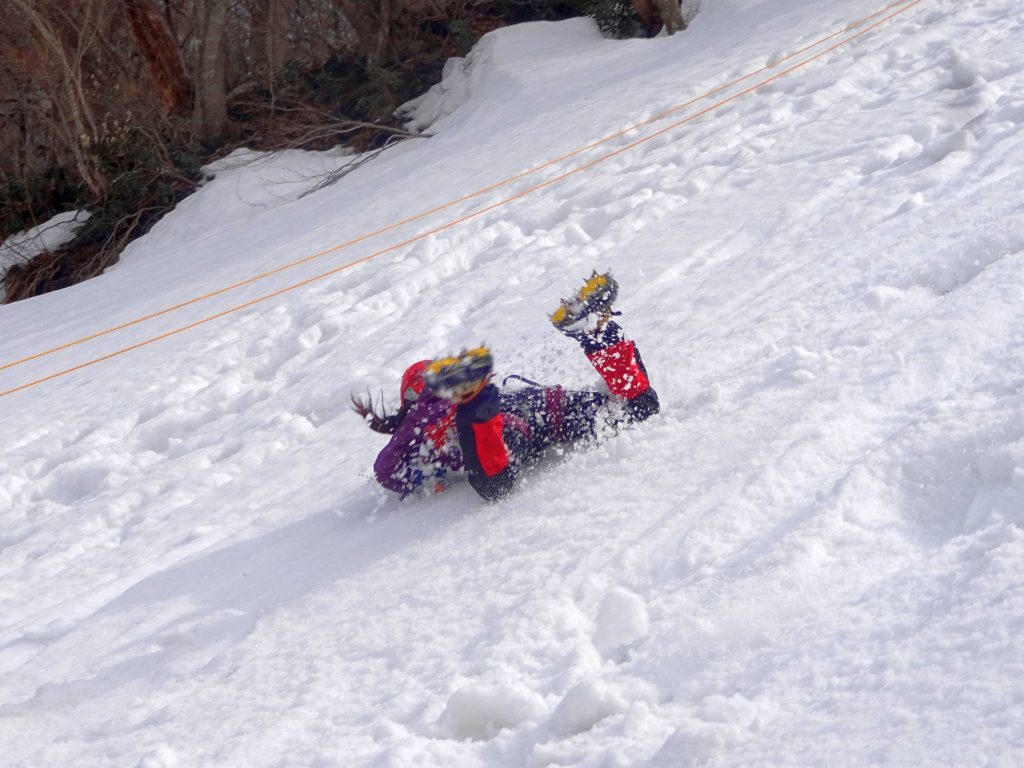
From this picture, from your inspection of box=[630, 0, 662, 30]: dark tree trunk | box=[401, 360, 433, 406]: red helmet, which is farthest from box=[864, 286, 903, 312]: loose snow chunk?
box=[630, 0, 662, 30]: dark tree trunk

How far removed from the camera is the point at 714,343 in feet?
11.6

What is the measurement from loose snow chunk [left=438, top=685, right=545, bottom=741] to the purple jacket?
3.93ft

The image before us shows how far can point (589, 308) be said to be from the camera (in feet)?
9.75

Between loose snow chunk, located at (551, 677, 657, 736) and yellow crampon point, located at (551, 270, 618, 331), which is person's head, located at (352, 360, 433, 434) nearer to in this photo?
yellow crampon point, located at (551, 270, 618, 331)

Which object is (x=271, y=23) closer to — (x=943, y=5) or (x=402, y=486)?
(x=943, y=5)

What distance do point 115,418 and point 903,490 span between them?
4418 millimetres

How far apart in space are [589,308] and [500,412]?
18.3 inches

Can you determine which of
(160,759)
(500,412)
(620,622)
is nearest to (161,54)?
(500,412)

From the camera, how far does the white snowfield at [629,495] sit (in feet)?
5.81

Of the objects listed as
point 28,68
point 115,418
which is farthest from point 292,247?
point 28,68

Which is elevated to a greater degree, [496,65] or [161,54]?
[161,54]

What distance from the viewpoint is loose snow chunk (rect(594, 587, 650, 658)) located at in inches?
79.4

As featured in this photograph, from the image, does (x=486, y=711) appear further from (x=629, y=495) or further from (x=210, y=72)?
(x=210, y=72)

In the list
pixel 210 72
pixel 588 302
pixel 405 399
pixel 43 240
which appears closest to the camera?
pixel 588 302
